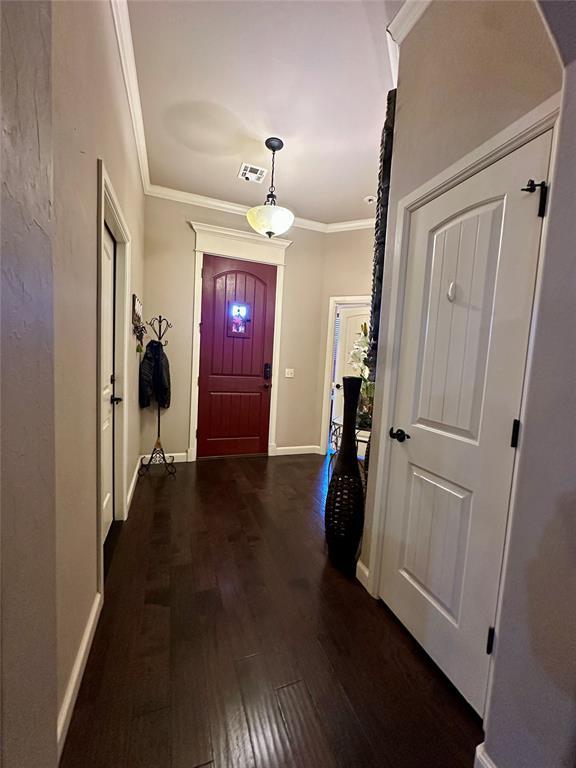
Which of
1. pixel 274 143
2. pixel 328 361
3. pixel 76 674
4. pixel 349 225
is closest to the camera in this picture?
pixel 76 674

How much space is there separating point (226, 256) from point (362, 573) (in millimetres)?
3472

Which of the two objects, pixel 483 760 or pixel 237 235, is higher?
pixel 237 235

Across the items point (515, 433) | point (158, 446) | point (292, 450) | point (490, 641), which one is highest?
point (515, 433)

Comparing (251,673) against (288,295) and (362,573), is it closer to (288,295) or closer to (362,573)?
(362,573)

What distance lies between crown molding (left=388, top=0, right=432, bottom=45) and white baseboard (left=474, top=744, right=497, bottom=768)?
289 centimetres

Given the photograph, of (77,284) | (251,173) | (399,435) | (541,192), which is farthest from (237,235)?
(541,192)

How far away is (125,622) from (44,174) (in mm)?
1793

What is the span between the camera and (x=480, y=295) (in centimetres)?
120

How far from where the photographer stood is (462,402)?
1268 mm

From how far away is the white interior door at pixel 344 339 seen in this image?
4.25 m

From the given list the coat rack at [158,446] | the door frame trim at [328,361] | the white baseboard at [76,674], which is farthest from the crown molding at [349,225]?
the white baseboard at [76,674]

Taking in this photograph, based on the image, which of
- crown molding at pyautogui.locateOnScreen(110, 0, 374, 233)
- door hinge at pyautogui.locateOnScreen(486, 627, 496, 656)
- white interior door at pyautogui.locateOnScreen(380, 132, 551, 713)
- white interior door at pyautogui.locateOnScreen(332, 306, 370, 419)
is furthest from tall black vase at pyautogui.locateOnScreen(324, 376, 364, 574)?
crown molding at pyautogui.locateOnScreen(110, 0, 374, 233)

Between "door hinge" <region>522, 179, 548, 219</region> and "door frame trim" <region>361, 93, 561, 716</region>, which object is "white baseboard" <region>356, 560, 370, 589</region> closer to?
"door frame trim" <region>361, 93, 561, 716</region>

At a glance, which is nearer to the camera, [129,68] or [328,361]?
[129,68]
